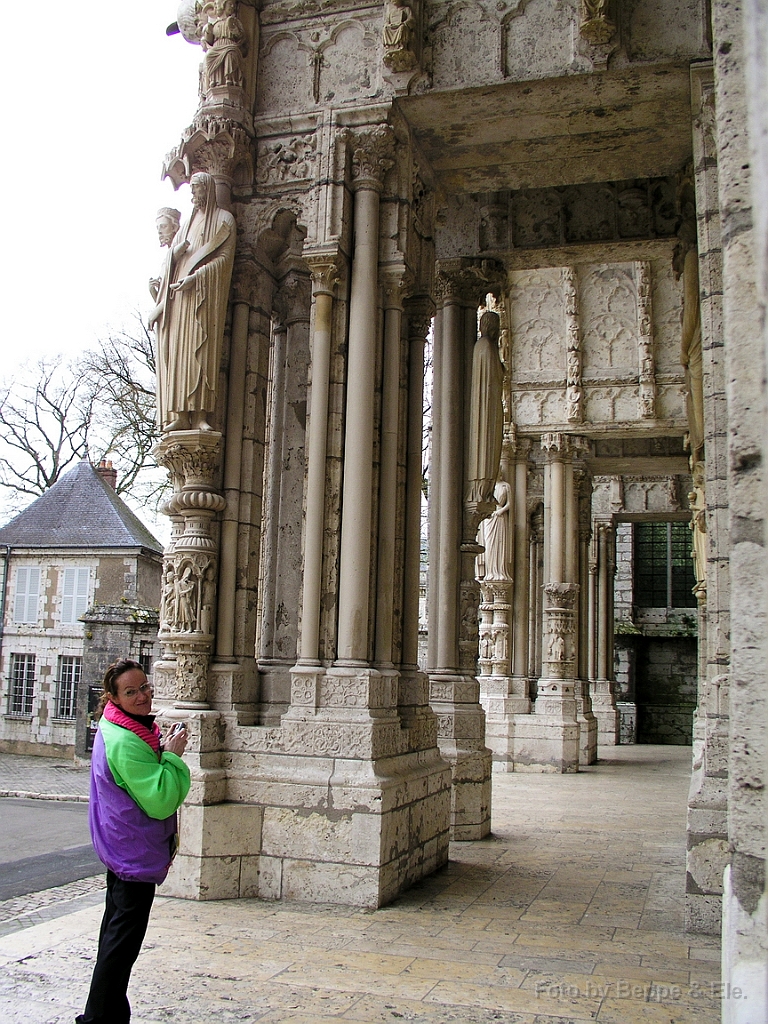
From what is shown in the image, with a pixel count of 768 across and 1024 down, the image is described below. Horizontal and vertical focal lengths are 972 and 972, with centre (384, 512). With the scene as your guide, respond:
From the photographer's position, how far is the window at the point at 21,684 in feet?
77.5

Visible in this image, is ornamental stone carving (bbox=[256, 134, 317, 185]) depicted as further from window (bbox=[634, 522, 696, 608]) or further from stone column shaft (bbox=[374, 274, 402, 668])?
window (bbox=[634, 522, 696, 608])

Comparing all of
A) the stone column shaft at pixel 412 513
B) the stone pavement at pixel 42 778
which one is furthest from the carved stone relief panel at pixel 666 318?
the stone pavement at pixel 42 778

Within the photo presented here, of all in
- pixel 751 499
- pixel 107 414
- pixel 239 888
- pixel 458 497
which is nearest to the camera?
pixel 751 499

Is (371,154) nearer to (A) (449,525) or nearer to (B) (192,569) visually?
(B) (192,569)

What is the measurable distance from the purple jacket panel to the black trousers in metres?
0.05

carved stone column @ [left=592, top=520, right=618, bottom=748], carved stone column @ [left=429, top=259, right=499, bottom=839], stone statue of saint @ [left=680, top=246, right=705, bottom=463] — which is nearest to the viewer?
stone statue of saint @ [left=680, top=246, right=705, bottom=463]

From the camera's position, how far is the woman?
9.85 ft

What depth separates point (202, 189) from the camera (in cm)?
634

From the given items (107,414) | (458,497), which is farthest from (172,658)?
(107,414)

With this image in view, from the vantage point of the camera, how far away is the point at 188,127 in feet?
21.4

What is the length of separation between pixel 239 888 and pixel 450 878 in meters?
1.46

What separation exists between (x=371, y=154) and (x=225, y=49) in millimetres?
1225

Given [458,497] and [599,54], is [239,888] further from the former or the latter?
[599,54]

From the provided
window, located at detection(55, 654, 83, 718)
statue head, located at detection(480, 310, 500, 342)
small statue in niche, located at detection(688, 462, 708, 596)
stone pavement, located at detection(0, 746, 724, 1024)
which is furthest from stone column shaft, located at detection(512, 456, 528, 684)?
window, located at detection(55, 654, 83, 718)
